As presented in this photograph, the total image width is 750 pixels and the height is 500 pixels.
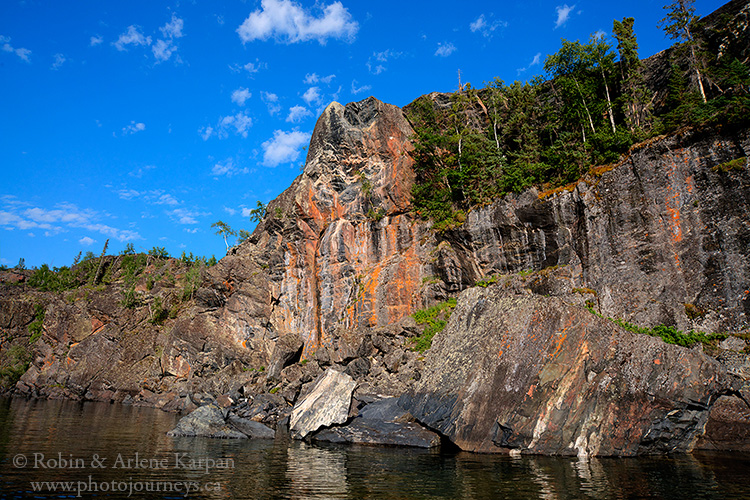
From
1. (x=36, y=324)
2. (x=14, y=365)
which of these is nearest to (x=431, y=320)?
(x=14, y=365)

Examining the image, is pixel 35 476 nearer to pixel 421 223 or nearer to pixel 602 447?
pixel 602 447

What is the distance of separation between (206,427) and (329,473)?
10434 millimetres

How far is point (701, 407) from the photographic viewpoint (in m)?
12.8

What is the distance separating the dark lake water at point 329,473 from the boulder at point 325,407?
2.26 metres

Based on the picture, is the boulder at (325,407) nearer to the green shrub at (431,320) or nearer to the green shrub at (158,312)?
the green shrub at (431,320)

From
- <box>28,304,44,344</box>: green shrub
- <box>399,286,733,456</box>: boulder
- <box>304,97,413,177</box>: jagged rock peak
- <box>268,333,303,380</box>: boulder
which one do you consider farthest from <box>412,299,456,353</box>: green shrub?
<box>28,304,44,344</box>: green shrub

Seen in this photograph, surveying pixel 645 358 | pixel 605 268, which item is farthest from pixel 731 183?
pixel 645 358

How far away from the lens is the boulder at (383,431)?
15625 millimetres

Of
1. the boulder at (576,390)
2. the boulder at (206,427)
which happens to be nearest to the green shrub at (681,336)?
the boulder at (576,390)

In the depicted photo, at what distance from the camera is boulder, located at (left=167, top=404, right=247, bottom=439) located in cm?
1830

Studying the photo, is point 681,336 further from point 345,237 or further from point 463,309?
point 345,237

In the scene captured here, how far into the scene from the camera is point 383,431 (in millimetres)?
16469

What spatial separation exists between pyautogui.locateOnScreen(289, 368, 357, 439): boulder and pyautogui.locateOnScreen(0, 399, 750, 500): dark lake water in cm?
226

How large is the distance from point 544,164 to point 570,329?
17.7 metres
